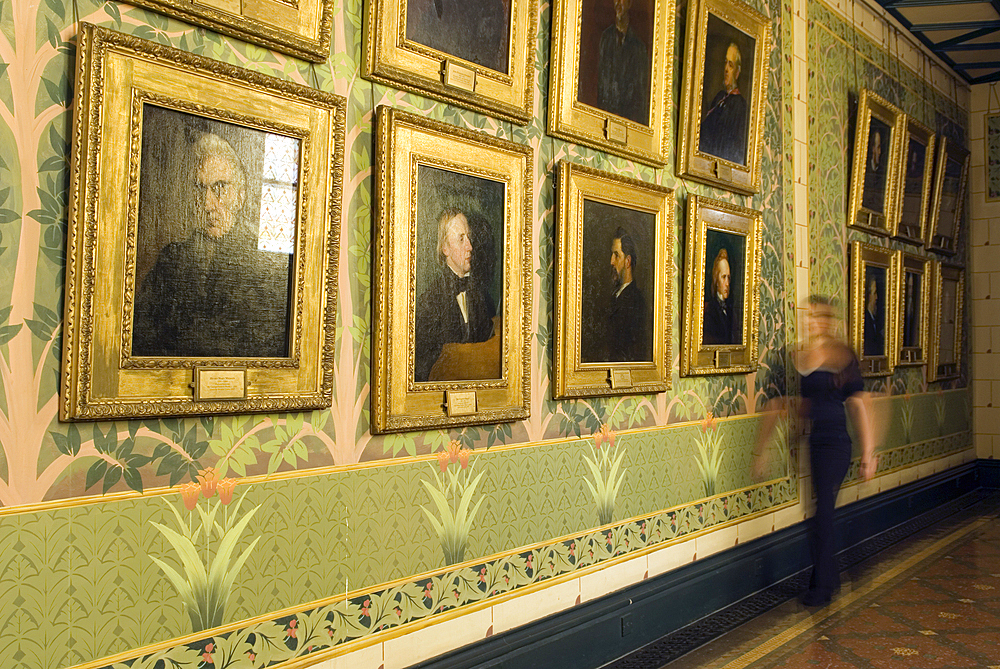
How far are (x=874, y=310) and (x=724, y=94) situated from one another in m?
3.66

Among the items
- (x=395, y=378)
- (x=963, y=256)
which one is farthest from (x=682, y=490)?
(x=963, y=256)

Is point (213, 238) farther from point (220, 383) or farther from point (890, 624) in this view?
point (890, 624)

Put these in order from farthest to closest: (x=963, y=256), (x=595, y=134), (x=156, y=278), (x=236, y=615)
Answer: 1. (x=963, y=256)
2. (x=595, y=134)
3. (x=236, y=615)
4. (x=156, y=278)

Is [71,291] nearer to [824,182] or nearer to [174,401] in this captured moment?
[174,401]

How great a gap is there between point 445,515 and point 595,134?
2359 mm

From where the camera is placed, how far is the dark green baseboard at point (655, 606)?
13.4 ft

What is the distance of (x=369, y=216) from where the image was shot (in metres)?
3.53

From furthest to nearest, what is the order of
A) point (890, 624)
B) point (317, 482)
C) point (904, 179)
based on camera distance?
point (904, 179), point (890, 624), point (317, 482)

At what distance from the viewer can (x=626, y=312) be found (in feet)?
16.1

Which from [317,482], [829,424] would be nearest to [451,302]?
[317,482]

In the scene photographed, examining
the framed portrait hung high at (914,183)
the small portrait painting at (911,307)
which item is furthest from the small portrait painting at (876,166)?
the small portrait painting at (911,307)

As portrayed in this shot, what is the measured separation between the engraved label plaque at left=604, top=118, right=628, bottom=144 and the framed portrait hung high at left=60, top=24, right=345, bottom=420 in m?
1.94

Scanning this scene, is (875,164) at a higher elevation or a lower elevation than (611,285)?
higher

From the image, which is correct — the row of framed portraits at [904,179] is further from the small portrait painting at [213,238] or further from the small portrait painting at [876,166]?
the small portrait painting at [213,238]
